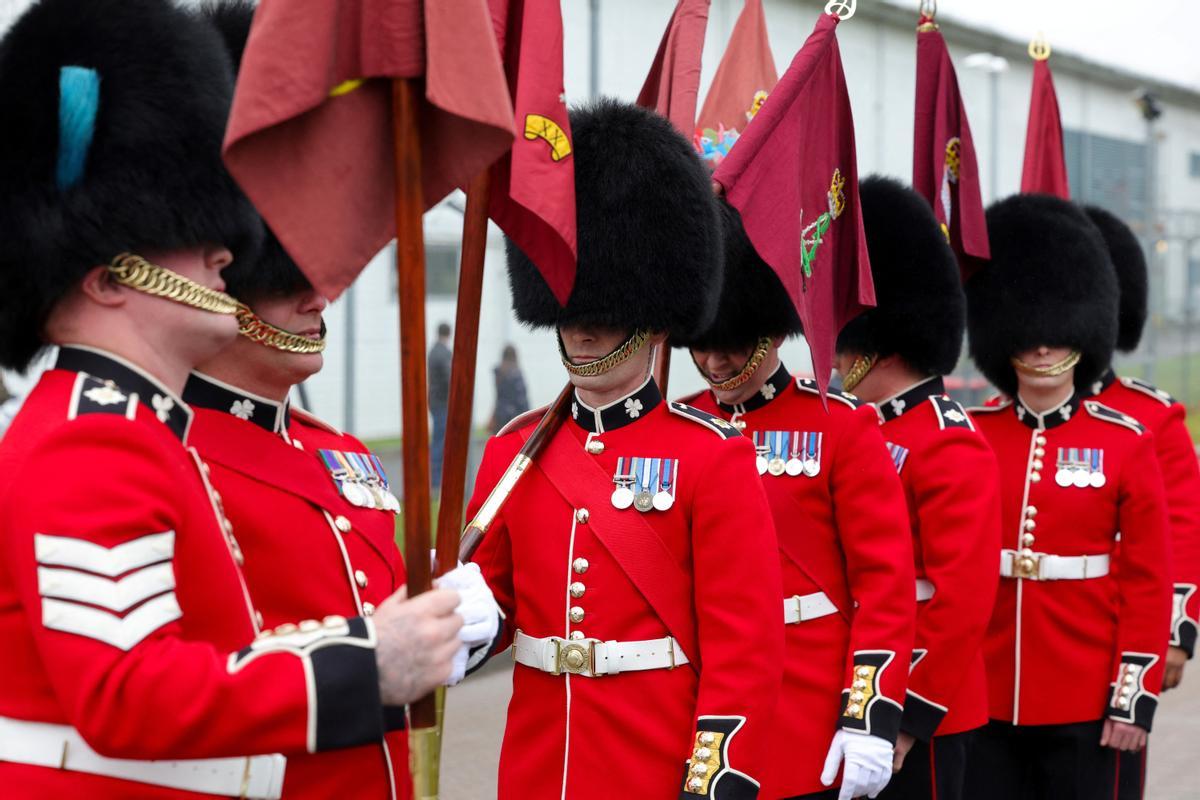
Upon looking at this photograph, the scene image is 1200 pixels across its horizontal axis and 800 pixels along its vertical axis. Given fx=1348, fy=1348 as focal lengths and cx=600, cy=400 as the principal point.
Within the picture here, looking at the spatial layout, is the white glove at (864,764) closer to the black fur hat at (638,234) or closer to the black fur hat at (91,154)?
the black fur hat at (638,234)

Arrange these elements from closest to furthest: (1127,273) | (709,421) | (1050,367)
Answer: (709,421)
(1050,367)
(1127,273)

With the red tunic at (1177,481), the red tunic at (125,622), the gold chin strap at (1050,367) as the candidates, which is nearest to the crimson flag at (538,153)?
the red tunic at (125,622)

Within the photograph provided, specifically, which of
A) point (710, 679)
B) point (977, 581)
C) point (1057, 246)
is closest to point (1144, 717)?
point (977, 581)

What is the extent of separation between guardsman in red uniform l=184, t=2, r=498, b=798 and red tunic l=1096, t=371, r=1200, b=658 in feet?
10.0

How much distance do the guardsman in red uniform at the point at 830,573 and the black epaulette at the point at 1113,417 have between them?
1.31 metres

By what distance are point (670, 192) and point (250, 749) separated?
5.25 feet

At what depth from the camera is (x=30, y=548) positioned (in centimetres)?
161

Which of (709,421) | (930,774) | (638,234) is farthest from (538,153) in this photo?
(930,774)

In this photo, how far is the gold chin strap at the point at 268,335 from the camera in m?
2.35

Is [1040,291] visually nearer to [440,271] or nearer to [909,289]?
[909,289]

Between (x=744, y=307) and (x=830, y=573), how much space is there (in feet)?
2.32

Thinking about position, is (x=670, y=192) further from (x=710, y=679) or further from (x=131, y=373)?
(x=131, y=373)

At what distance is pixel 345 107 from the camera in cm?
195

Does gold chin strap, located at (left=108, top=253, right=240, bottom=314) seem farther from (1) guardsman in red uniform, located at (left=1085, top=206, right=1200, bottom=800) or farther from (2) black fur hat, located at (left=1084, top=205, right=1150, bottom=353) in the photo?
(2) black fur hat, located at (left=1084, top=205, right=1150, bottom=353)
